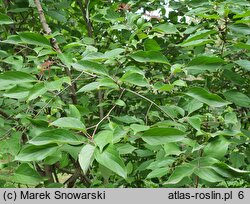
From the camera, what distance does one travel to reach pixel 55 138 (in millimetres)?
998

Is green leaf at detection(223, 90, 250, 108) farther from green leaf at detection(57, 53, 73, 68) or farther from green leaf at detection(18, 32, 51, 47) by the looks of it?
green leaf at detection(18, 32, 51, 47)

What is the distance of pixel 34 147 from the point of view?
1.03 meters

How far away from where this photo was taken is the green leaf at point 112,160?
0.96 metres

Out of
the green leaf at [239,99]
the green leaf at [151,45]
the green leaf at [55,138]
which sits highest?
the green leaf at [151,45]

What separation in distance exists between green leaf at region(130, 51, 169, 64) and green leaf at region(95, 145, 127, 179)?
41 centimetres

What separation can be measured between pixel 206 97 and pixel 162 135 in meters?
0.23

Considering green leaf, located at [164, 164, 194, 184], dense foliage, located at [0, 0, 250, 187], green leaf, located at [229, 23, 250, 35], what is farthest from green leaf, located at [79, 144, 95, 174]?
green leaf, located at [229, 23, 250, 35]

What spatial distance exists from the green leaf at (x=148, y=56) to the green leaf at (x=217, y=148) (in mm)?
307

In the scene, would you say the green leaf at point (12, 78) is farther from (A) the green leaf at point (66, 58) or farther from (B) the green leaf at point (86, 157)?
(B) the green leaf at point (86, 157)

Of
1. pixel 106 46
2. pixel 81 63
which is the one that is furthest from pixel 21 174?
pixel 106 46

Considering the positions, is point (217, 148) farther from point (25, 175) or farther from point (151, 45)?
point (25, 175)

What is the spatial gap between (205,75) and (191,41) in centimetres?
53

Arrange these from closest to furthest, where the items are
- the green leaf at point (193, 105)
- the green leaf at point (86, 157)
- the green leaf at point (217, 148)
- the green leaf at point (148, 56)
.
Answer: the green leaf at point (86, 157) < the green leaf at point (217, 148) < the green leaf at point (148, 56) < the green leaf at point (193, 105)

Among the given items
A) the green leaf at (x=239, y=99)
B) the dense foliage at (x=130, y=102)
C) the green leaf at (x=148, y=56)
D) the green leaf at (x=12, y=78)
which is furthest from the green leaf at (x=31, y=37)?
the green leaf at (x=239, y=99)
